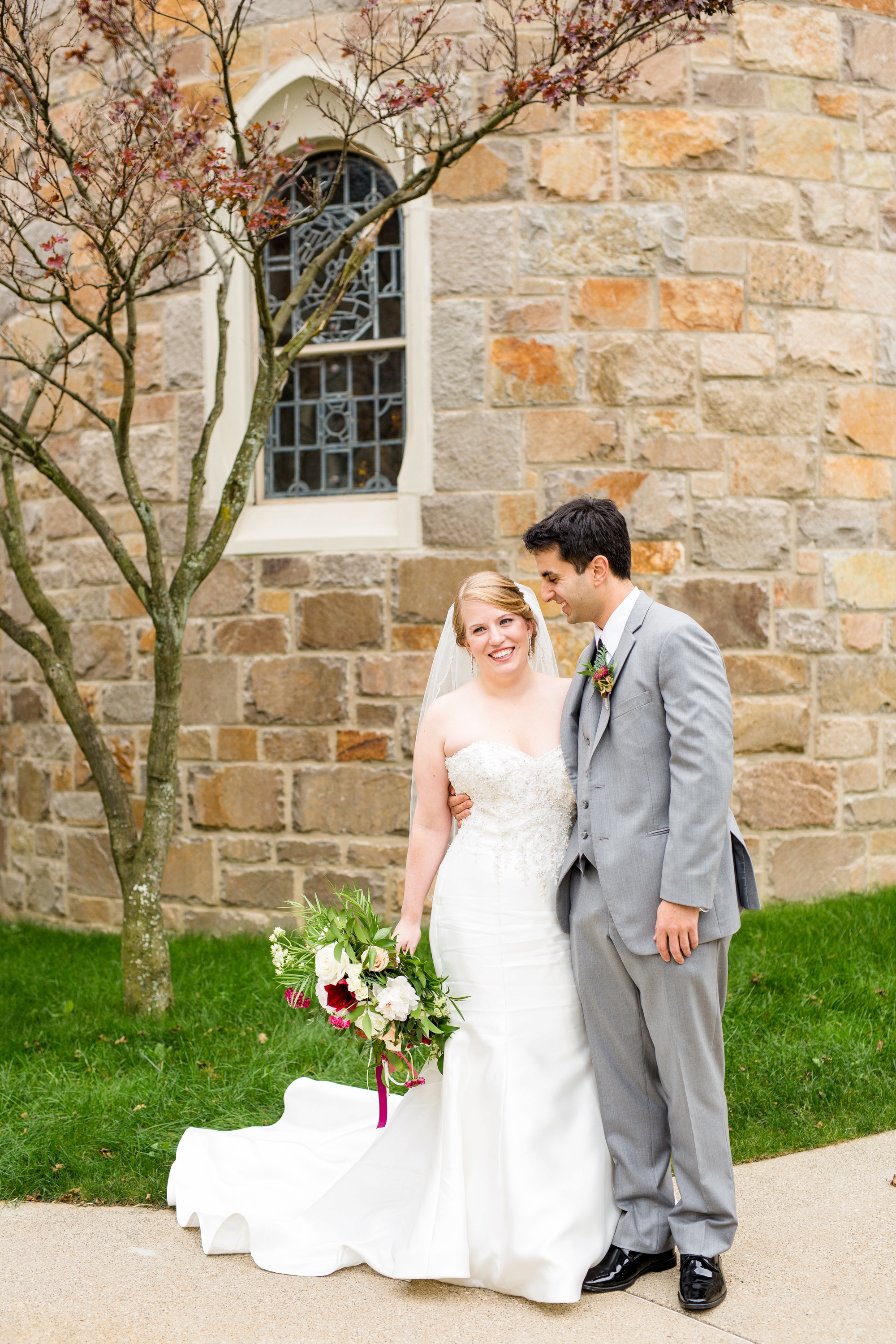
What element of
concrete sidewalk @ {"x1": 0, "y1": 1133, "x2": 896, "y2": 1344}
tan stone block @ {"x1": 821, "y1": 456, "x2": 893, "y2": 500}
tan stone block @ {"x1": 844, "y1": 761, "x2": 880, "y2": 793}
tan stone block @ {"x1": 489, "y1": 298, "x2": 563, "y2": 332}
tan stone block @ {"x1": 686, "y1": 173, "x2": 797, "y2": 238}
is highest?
tan stone block @ {"x1": 686, "y1": 173, "x2": 797, "y2": 238}

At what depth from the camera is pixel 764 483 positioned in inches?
Answer: 238

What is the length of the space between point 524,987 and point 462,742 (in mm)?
693

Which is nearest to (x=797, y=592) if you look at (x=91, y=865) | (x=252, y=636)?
(x=252, y=636)

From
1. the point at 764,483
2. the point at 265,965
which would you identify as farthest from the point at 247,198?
the point at 265,965

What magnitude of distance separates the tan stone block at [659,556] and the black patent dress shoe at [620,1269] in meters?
3.56

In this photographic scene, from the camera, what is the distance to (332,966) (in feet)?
10.2

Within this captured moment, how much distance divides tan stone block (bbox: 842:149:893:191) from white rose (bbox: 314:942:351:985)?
199 inches

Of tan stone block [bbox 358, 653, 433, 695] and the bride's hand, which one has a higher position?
tan stone block [bbox 358, 653, 433, 695]

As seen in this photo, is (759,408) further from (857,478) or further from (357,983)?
(357,983)

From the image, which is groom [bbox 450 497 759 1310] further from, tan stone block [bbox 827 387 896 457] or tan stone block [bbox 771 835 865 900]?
tan stone block [bbox 827 387 896 457]

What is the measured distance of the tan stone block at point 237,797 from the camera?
21.0 feet

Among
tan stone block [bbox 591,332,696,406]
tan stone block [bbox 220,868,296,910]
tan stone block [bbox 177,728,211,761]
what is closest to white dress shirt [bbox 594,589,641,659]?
tan stone block [bbox 591,332,696,406]

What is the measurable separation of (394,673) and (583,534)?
3.20 meters

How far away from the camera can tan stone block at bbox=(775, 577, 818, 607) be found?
6.08m
